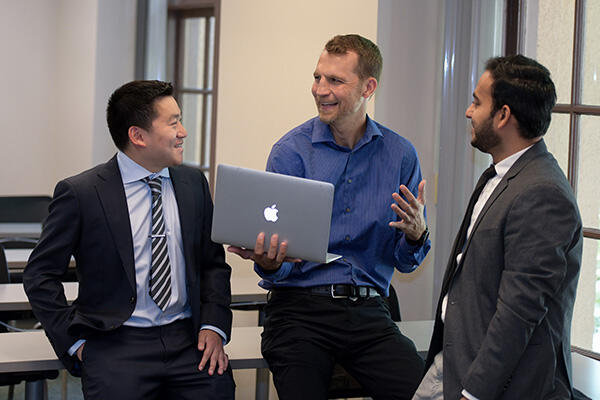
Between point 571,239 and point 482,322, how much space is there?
12.2 inches

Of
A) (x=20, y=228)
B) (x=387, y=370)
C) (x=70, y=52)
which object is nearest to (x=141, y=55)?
(x=70, y=52)

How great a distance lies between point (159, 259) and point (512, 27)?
1889 millimetres

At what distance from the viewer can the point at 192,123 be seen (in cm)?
634

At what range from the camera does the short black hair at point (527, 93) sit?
2.06 meters

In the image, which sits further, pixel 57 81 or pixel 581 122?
pixel 57 81

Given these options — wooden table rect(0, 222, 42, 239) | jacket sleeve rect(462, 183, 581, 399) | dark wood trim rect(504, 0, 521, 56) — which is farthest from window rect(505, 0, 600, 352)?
wooden table rect(0, 222, 42, 239)

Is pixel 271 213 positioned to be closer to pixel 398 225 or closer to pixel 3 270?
pixel 398 225

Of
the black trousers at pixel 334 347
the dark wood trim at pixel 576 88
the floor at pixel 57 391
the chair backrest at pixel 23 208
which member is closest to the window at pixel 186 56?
the chair backrest at pixel 23 208

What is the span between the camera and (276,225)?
2395mm

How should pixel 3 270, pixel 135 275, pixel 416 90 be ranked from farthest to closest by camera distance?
1. pixel 416 90
2. pixel 3 270
3. pixel 135 275

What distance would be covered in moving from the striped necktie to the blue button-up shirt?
1.17 ft

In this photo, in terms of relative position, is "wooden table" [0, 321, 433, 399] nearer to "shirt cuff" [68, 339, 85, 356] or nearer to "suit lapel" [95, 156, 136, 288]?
"shirt cuff" [68, 339, 85, 356]

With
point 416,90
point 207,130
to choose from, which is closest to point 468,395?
point 416,90

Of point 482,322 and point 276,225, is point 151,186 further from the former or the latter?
point 482,322
